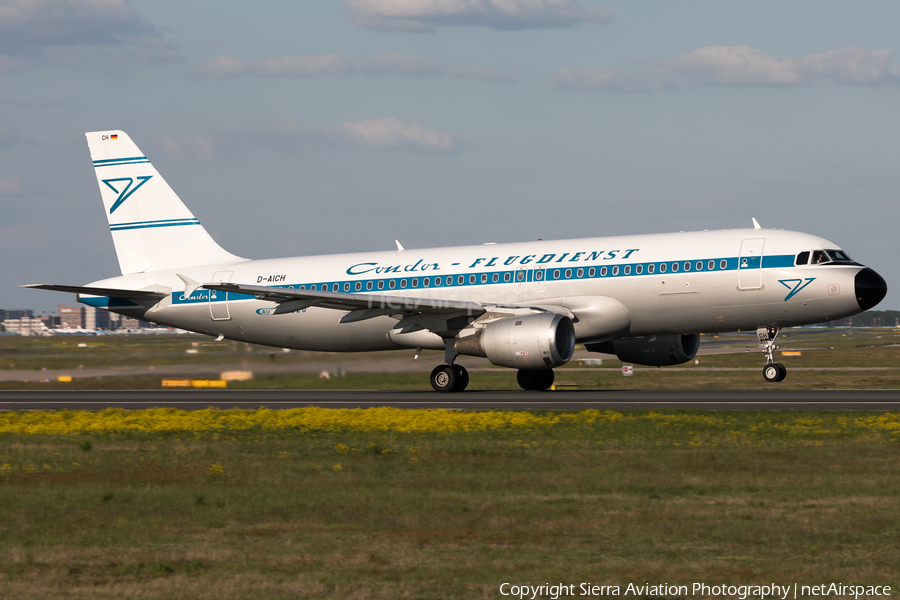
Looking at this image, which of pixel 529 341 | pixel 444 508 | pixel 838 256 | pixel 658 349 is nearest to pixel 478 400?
pixel 529 341

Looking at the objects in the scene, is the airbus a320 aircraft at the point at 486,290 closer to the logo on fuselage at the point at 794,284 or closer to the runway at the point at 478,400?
the logo on fuselage at the point at 794,284

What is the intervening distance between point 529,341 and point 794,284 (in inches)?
308

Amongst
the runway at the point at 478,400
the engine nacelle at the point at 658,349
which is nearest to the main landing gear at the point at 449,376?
the runway at the point at 478,400

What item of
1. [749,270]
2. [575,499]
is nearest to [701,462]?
[575,499]

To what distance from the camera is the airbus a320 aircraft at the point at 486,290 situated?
2859cm

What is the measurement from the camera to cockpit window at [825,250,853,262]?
28.8 m

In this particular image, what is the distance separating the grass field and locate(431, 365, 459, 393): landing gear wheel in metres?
11.6

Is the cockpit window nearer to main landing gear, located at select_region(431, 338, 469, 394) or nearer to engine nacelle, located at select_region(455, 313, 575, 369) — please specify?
engine nacelle, located at select_region(455, 313, 575, 369)

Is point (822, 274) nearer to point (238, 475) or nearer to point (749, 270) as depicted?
point (749, 270)

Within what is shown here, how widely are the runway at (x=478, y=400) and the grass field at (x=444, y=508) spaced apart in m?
5.09

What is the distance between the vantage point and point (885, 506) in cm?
1095

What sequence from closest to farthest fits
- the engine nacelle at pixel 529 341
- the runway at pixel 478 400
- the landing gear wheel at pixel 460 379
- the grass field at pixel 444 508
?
1. the grass field at pixel 444 508
2. the runway at pixel 478 400
3. the engine nacelle at pixel 529 341
4. the landing gear wheel at pixel 460 379
